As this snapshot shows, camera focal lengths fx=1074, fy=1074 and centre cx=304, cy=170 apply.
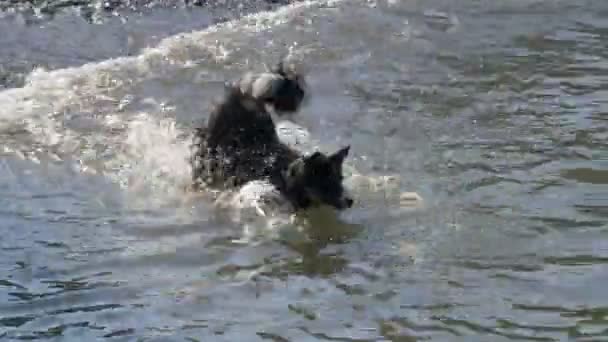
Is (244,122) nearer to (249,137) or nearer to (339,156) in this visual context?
(249,137)

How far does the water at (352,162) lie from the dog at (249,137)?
24 centimetres

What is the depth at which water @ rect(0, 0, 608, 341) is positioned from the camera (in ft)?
15.5

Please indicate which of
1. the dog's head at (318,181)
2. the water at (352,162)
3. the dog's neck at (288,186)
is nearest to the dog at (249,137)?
the dog's neck at (288,186)

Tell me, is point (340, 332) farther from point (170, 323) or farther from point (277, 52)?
point (277, 52)

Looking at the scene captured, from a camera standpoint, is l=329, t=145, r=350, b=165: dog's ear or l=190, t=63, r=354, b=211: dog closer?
l=329, t=145, r=350, b=165: dog's ear

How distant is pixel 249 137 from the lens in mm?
6227

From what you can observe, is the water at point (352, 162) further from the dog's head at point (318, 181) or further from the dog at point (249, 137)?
the dog at point (249, 137)

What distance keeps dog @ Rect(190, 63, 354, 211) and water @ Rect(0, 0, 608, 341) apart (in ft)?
0.79

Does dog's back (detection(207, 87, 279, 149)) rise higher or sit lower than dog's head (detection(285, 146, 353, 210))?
higher

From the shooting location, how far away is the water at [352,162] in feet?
15.5

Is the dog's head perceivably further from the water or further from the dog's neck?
the water

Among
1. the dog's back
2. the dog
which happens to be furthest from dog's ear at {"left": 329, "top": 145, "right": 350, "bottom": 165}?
the dog's back

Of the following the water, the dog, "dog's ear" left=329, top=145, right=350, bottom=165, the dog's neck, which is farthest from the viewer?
the dog

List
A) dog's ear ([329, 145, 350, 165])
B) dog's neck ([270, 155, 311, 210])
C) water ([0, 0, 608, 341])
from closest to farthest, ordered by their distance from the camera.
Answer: water ([0, 0, 608, 341])
dog's ear ([329, 145, 350, 165])
dog's neck ([270, 155, 311, 210])
